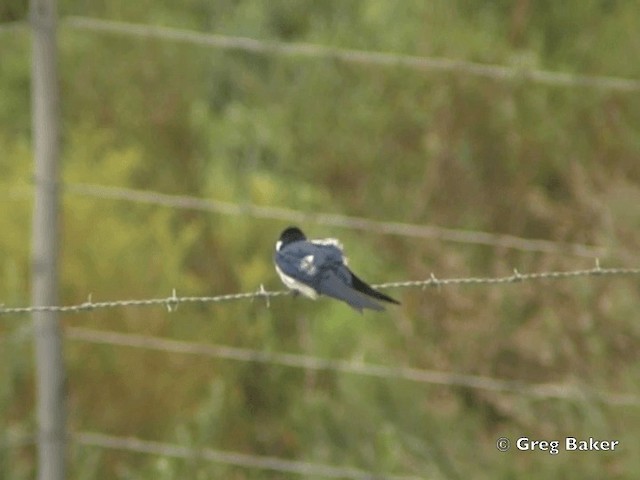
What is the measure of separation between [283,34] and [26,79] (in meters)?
2.05

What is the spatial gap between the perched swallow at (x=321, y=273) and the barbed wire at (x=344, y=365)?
473cm

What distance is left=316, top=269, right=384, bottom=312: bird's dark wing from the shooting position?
6918 mm

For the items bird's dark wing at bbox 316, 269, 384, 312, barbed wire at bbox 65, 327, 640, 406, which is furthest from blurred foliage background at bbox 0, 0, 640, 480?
bird's dark wing at bbox 316, 269, 384, 312

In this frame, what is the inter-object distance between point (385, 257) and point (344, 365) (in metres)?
1.83

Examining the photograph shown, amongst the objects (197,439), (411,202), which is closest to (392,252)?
(411,202)

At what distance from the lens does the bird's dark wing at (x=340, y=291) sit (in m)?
6.92

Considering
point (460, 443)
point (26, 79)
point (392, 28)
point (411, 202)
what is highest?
point (26, 79)

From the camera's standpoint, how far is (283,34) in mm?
19484

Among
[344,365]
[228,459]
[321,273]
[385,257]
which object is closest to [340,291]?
[321,273]

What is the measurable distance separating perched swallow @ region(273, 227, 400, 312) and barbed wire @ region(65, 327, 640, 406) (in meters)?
4.73

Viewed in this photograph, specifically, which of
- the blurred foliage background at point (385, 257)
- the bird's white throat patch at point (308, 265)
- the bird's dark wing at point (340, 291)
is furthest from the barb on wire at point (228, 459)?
the bird's dark wing at point (340, 291)

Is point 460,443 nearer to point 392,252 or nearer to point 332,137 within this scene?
point 392,252

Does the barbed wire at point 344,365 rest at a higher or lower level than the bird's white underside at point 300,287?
higher

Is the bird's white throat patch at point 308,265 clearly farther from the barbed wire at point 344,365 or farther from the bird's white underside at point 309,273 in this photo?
the barbed wire at point 344,365
